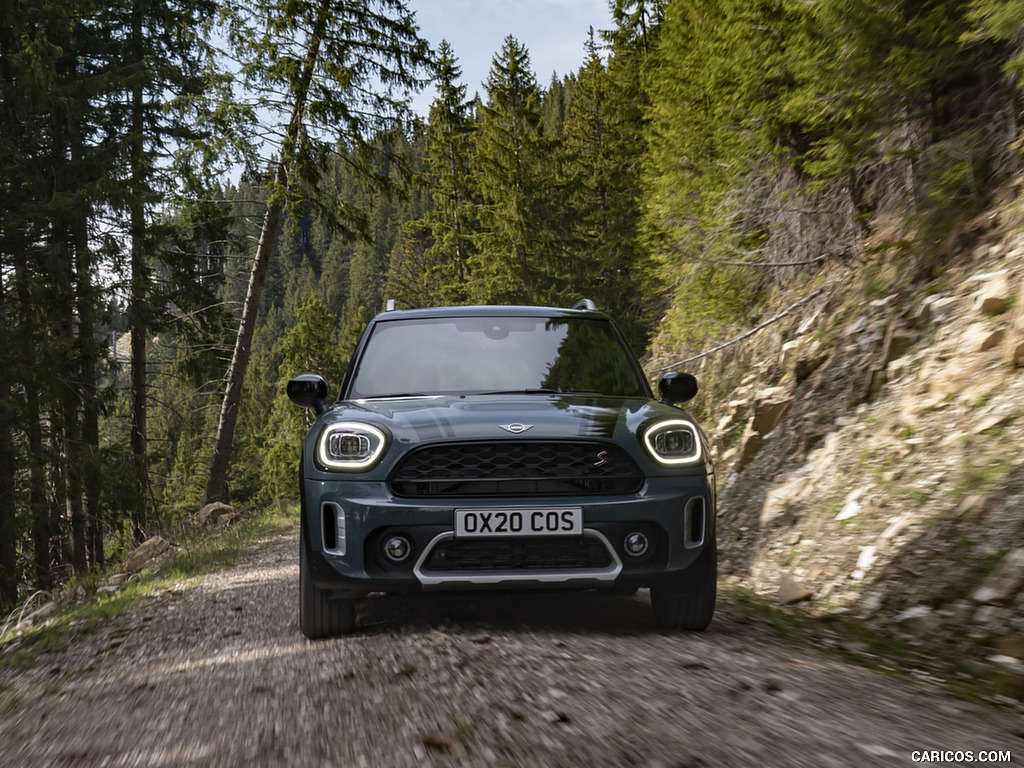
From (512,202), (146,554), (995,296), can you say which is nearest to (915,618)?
(995,296)

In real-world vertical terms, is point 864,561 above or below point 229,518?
above

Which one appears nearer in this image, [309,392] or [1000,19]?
[309,392]

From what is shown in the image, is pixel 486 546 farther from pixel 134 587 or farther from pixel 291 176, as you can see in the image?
pixel 291 176

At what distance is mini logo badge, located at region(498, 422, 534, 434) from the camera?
408cm

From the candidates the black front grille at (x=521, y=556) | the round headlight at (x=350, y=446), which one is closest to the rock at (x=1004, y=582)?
the black front grille at (x=521, y=556)

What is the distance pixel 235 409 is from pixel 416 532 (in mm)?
13822

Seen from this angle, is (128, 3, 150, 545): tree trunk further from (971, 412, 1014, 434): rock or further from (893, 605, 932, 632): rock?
(971, 412, 1014, 434): rock

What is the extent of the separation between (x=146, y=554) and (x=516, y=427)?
29.8 ft

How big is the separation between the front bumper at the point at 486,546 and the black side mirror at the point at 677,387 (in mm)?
998

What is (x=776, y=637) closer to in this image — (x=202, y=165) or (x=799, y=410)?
(x=799, y=410)

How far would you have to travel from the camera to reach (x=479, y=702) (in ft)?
10.1

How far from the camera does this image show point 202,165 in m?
15.3

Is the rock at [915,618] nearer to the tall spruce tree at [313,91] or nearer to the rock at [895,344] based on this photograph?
the rock at [895,344]

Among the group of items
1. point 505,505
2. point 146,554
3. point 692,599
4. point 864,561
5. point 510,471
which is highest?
point 510,471
